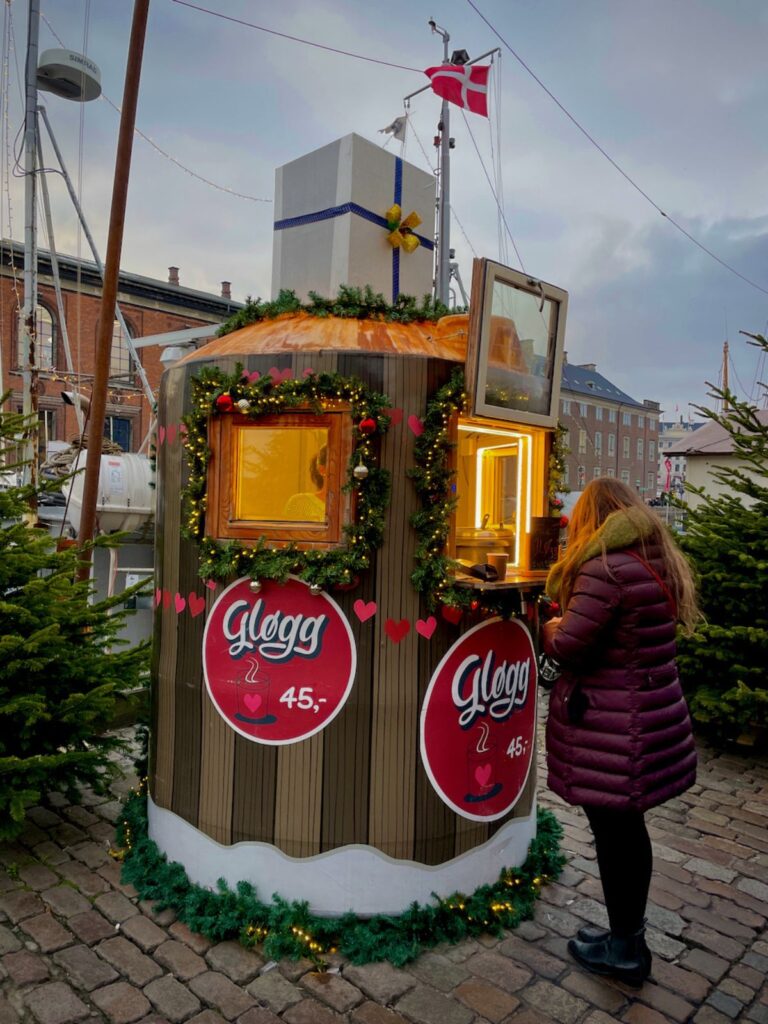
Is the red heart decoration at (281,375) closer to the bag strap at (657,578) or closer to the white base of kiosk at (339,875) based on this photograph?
the bag strap at (657,578)

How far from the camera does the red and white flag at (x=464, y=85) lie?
9250mm

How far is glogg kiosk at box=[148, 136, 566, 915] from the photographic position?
3562 millimetres

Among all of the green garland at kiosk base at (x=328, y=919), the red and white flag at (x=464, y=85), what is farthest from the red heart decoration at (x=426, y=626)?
the red and white flag at (x=464, y=85)

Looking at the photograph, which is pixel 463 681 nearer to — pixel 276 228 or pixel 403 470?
pixel 403 470

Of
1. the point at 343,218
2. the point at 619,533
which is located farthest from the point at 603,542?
the point at 343,218

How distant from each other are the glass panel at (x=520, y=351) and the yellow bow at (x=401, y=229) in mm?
1408

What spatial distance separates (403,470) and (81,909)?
9.88 feet

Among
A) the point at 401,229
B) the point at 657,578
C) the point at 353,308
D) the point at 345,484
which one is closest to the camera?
the point at 657,578

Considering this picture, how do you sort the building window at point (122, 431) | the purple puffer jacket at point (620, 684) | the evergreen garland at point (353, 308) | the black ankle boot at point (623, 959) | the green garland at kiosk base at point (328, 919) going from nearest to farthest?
the purple puffer jacket at point (620, 684) < the black ankle boot at point (623, 959) < the green garland at kiosk base at point (328, 919) < the evergreen garland at point (353, 308) < the building window at point (122, 431)

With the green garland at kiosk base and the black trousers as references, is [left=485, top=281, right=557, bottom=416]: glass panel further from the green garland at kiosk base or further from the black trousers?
the green garland at kiosk base

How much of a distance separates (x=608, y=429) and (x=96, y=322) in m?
49.4

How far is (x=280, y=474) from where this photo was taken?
371 centimetres

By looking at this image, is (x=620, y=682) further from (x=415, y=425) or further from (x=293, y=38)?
(x=293, y=38)

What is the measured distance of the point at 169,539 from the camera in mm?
4113
